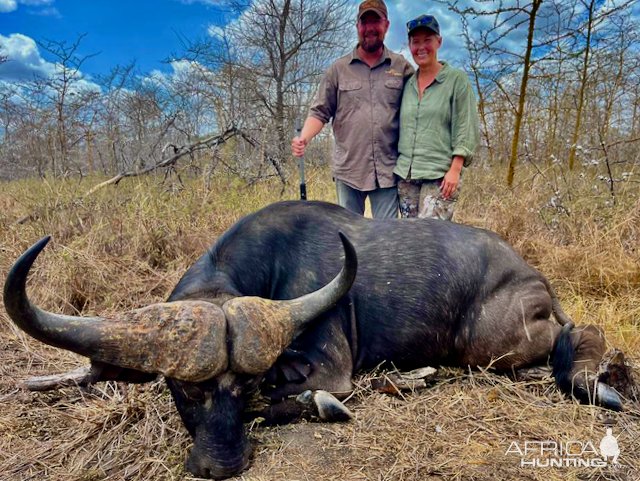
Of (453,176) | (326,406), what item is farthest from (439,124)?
(326,406)

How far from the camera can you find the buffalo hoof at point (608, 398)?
2434mm

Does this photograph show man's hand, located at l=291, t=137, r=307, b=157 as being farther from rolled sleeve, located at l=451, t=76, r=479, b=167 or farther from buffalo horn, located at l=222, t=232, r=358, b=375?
buffalo horn, located at l=222, t=232, r=358, b=375

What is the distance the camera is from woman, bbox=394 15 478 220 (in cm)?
393

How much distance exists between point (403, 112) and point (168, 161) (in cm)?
360

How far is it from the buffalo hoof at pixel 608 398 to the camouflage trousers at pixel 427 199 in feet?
6.21

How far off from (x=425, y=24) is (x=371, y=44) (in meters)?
0.55

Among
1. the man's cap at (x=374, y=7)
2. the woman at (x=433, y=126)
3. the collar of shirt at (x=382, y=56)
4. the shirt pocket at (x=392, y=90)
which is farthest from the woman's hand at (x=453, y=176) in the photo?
the man's cap at (x=374, y=7)

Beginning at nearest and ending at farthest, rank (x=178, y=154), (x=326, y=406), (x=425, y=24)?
(x=326, y=406)
(x=425, y=24)
(x=178, y=154)

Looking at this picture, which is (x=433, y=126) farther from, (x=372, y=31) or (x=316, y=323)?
(x=316, y=323)

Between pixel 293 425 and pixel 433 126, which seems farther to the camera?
pixel 433 126

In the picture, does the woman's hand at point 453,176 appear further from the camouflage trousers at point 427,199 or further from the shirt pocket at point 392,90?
the shirt pocket at point 392,90

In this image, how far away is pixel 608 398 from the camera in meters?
2.45

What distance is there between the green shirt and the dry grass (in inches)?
57.2

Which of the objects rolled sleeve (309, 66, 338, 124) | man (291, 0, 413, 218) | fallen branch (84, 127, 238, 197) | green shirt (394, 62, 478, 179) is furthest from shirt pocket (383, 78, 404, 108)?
fallen branch (84, 127, 238, 197)
